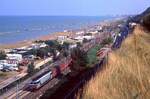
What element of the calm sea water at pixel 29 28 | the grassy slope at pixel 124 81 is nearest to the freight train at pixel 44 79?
the grassy slope at pixel 124 81

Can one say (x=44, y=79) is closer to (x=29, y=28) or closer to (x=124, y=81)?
(x=124, y=81)

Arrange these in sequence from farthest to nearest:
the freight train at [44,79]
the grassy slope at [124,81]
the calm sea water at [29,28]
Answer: the calm sea water at [29,28], the freight train at [44,79], the grassy slope at [124,81]

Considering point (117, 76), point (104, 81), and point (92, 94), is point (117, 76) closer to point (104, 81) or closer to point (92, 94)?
point (104, 81)

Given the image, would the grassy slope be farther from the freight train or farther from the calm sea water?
the calm sea water

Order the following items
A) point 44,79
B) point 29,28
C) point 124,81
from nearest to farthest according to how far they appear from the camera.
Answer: point 124,81 < point 44,79 < point 29,28

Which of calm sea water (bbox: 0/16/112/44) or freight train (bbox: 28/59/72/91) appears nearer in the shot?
freight train (bbox: 28/59/72/91)

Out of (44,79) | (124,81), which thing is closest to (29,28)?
(44,79)

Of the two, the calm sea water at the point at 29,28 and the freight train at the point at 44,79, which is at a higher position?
the freight train at the point at 44,79

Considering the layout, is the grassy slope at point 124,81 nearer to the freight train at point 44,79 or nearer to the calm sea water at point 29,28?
the freight train at point 44,79

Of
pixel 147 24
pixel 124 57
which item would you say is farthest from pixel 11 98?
pixel 124 57

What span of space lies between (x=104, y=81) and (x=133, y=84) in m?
0.12

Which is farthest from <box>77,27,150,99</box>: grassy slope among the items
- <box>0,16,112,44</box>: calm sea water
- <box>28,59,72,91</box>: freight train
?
<box>0,16,112,44</box>: calm sea water

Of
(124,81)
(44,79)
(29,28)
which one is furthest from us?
(29,28)

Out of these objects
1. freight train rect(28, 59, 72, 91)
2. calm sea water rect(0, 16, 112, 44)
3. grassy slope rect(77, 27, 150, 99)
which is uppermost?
grassy slope rect(77, 27, 150, 99)
